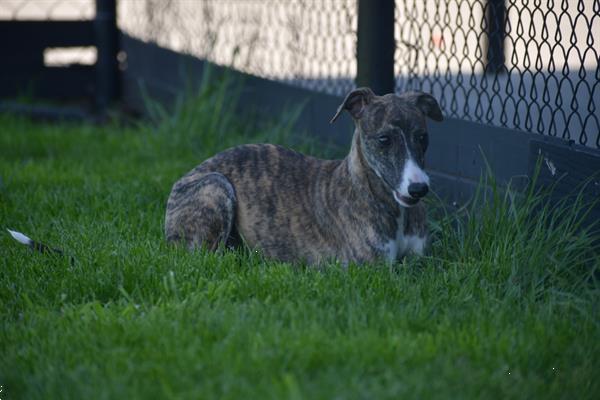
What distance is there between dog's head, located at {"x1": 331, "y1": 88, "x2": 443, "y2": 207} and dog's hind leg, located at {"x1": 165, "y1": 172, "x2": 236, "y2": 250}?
34.8 inches

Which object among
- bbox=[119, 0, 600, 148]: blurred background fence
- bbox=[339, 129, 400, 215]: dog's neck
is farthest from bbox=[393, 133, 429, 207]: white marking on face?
bbox=[119, 0, 600, 148]: blurred background fence

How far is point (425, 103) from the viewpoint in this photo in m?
5.22

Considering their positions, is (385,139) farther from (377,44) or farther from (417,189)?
(377,44)

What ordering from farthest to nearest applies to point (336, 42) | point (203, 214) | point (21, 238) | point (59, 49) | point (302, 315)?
point (59, 49)
point (336, 42)
point (203, 214)
point (21, 238)
point (302, 315)

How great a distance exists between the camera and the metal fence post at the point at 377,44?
19.7 feet

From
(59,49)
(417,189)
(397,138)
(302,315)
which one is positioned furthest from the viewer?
(59,49)

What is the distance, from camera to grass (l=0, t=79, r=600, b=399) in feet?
11.4

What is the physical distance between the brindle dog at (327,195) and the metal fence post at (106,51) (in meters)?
5.12

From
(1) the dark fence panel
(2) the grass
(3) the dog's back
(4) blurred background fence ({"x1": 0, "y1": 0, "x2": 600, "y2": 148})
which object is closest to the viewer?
(2) the grass

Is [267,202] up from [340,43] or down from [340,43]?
down

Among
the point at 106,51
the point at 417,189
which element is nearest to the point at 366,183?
the point at 417,189

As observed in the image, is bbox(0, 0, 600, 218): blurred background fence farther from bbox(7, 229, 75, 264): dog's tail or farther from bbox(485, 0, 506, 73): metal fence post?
bbox(7, 229, 75, 264): dog's tail

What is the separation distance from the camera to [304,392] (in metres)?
3.30

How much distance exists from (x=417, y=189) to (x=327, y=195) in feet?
2.78
